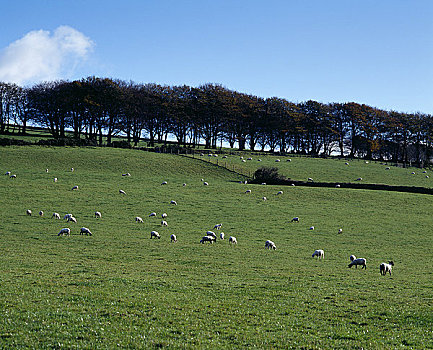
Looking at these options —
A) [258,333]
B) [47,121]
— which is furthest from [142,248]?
[47,121]

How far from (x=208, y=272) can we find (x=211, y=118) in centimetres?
10848

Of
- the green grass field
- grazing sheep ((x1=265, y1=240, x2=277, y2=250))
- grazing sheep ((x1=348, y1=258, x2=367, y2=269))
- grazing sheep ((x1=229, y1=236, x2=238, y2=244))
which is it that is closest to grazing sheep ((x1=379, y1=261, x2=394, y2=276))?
the green grass field

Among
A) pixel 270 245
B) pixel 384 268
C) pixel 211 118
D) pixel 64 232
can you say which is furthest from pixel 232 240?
pixel 211 118

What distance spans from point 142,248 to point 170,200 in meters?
23.2

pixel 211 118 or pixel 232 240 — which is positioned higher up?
pixel 211 118

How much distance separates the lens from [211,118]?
421ft

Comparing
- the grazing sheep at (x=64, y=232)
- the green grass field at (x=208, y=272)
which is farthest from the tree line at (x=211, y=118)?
the grazing sheep at (x=64, y=232)

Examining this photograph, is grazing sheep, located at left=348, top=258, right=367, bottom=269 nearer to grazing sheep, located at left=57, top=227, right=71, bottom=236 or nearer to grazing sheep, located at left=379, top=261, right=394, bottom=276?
grazing sheep, located at left=379, top=261, right=394, bottom=276

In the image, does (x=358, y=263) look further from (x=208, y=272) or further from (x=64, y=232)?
(x=64, y=232)

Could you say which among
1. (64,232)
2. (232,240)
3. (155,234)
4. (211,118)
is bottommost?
(232,240)

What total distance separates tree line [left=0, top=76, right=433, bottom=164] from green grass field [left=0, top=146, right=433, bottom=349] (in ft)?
193

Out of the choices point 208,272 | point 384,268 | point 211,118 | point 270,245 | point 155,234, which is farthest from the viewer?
point 211,118

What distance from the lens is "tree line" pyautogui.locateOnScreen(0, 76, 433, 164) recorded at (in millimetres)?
114812

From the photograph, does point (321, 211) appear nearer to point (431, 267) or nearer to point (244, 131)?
point (431, 267)
